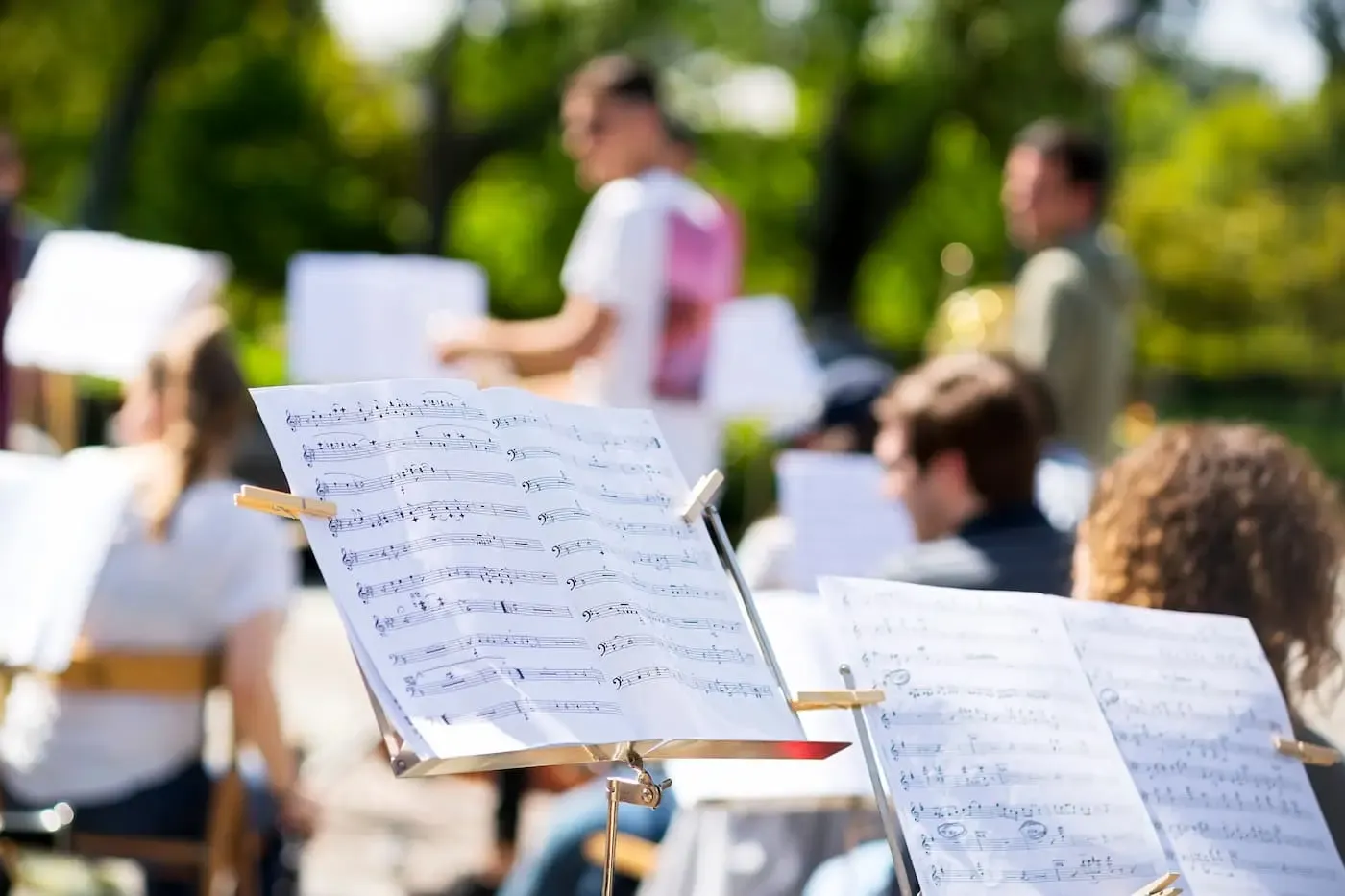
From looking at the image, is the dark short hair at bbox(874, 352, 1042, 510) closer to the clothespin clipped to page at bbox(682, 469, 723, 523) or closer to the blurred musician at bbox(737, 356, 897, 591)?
the blurred musician at bbox(737, 356, 897, 591)

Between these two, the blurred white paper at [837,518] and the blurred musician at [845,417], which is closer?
the blurred white paper at [837,518]

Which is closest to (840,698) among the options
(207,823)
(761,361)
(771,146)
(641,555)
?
(641,555)

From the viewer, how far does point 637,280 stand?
3811 mm

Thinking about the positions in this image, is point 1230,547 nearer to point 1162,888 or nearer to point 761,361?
point 1162,888

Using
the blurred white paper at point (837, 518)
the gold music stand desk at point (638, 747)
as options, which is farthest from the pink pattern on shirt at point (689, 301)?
the gold music stand desk at point (638, 747)

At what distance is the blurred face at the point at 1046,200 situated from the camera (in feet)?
14.5

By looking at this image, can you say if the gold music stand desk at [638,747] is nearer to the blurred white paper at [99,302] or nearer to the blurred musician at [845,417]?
the blurred musician at [845,417]

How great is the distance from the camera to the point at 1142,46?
9.56m

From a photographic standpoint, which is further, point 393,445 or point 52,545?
point 52,545

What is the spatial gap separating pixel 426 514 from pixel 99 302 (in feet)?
9.66

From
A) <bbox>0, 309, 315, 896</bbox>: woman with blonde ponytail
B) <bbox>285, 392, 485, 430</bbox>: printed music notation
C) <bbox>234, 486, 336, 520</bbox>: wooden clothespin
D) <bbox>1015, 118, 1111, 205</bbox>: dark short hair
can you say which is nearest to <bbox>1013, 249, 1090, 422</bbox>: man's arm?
<bbox>1015, 118, 1111, 205</bbox>: dark short hair

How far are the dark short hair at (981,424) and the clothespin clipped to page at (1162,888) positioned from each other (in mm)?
1130

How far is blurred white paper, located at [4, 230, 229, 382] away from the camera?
4.10 metres

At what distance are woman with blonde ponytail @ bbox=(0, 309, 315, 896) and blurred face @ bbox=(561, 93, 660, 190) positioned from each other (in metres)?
→ 1.34
